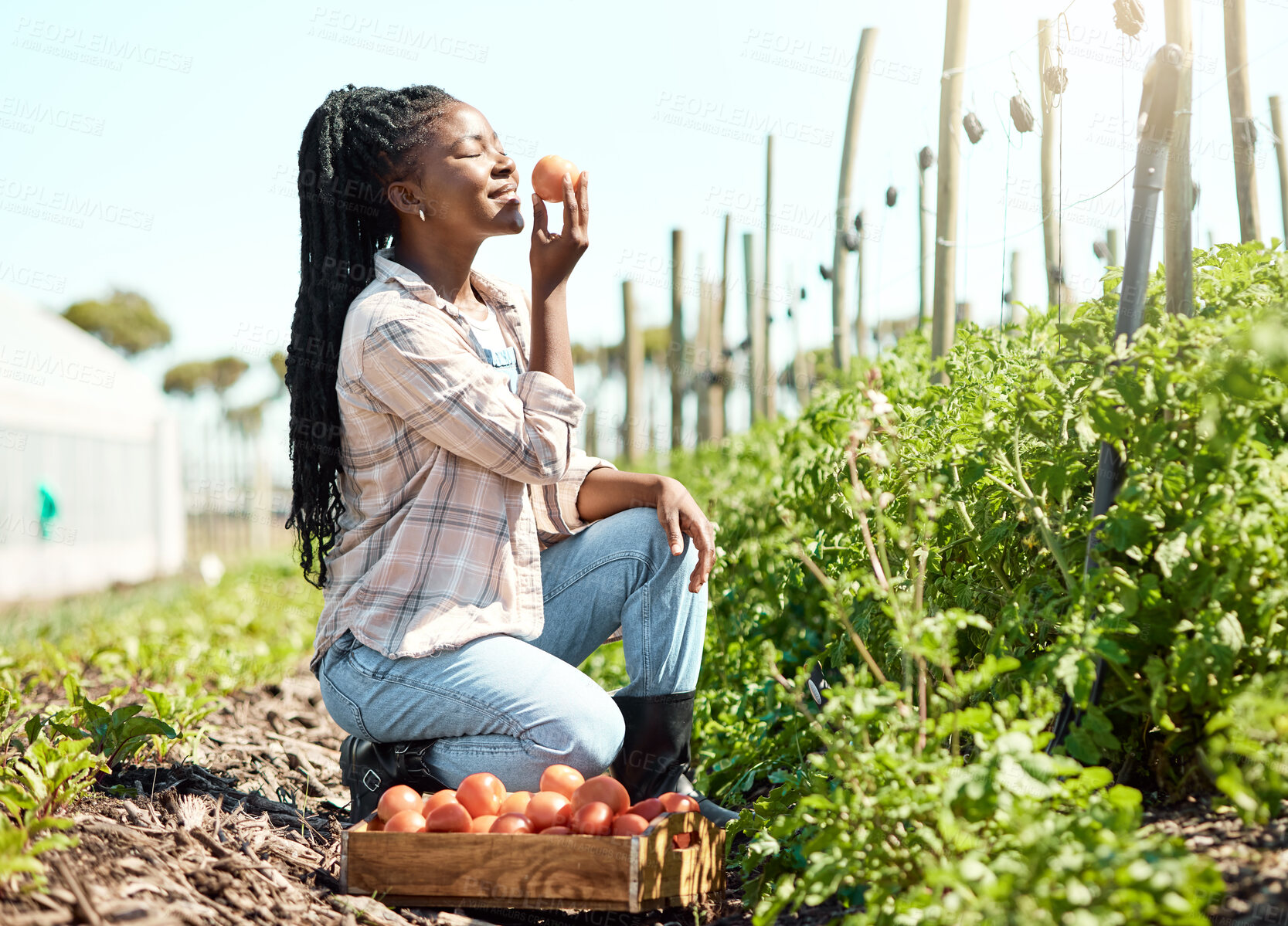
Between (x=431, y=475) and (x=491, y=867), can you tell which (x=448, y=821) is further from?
(x=431, y=475)

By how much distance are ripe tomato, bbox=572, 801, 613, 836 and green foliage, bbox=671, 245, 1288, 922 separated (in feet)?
0.86

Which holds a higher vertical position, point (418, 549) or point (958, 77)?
point (958, 77)

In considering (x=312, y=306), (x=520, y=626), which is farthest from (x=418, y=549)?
(x=312, y=306)

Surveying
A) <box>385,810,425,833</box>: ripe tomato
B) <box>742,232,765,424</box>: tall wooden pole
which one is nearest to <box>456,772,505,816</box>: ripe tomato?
<box>385,810,425,833</box>: ripe tomato

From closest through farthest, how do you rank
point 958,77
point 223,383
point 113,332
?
point 958,77 < point 113,332 < point 223,383

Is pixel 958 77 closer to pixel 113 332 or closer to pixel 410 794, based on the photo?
pixel 410 794

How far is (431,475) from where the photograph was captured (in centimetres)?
237

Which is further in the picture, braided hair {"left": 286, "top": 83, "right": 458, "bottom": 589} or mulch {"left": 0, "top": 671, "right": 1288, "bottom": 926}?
braided hair {"left": 286, "top": 83, "right": 458, "bottom": 589}

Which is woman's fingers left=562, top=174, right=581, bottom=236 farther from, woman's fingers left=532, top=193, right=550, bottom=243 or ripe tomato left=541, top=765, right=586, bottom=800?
ripe tomato left=541, top=765, right=586, bottom=800

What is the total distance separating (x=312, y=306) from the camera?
257cm

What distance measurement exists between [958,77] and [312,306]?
7.92 feet

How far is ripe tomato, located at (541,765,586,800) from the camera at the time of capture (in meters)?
2.12

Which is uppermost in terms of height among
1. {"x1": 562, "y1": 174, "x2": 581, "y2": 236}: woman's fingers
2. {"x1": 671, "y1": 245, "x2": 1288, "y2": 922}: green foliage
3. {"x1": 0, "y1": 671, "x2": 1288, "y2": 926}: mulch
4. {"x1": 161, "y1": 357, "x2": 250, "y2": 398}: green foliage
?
{"x1": 562, "y1": 174, "x2": 581, "y2": 236}: woman's fingers

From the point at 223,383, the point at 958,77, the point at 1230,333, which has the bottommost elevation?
the point at 223,383
